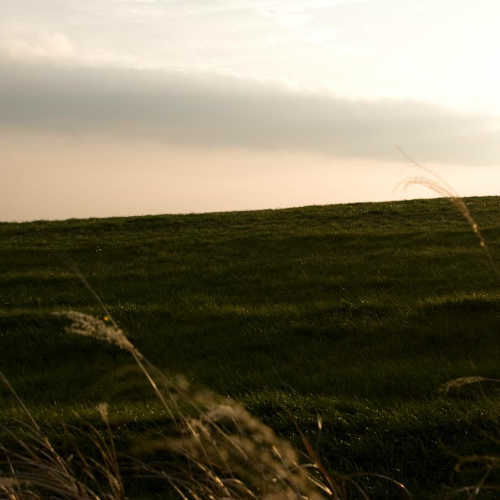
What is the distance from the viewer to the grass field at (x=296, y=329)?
243 inches

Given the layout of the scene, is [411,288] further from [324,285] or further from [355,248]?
[355,248]

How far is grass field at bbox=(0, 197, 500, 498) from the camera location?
618 cm

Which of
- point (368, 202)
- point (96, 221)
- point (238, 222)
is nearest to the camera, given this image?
point (238, 222)

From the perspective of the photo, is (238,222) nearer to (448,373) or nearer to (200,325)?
(200,325)

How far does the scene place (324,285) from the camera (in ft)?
41.3

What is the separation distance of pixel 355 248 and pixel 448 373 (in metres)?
8.22

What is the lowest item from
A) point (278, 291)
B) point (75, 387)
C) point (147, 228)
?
point (75, 387)

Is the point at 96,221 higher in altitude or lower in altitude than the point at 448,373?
higher

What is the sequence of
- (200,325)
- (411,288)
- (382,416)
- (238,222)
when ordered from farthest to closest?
(238,222), (411,288), (200,325), (382,416)

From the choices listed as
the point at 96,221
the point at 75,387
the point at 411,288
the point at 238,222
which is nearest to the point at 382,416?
the point at 75,387

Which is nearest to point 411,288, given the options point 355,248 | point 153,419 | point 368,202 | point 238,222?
point 355,248

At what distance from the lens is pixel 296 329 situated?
397 inches

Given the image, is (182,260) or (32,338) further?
(182,260)

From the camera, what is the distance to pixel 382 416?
6277mm
